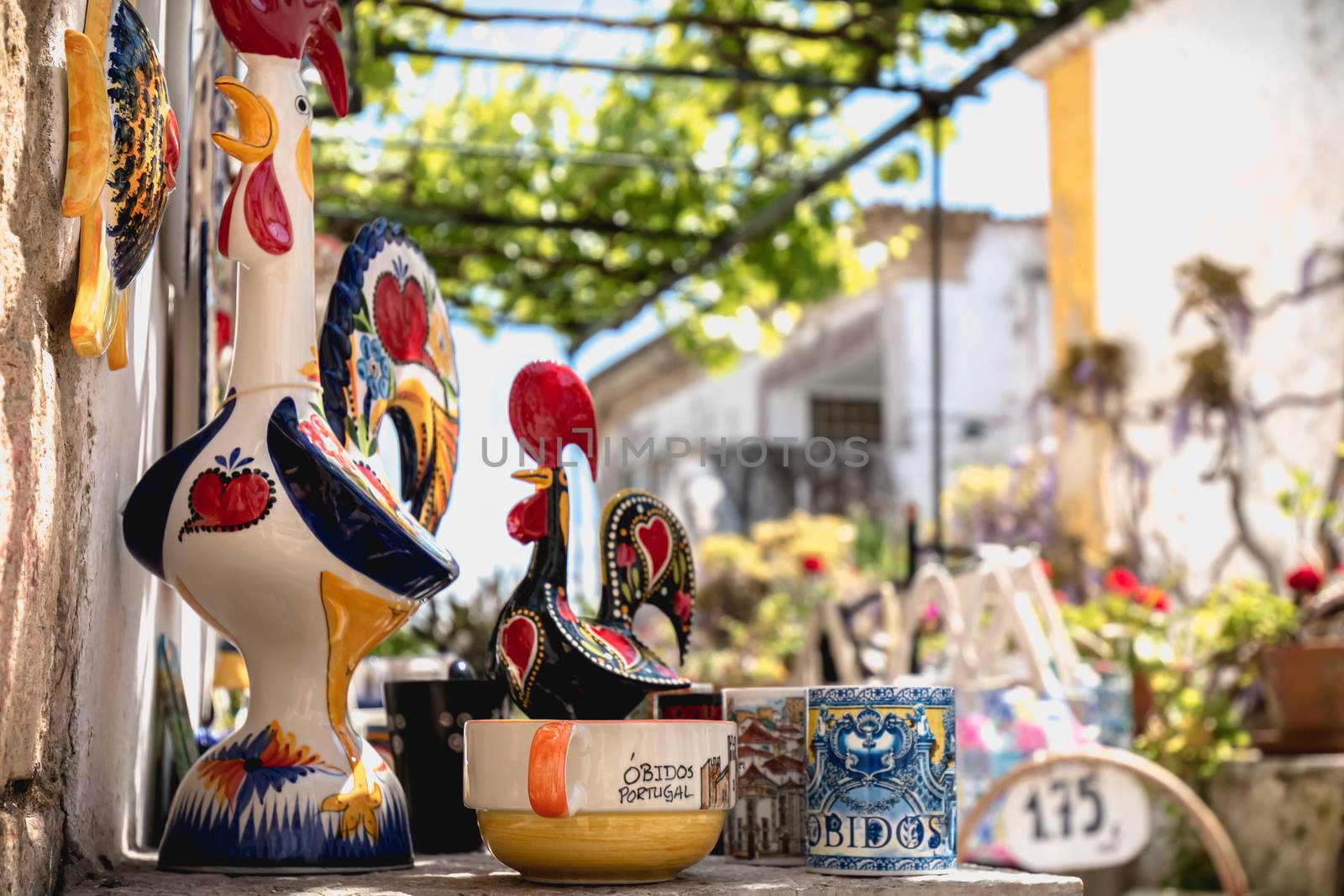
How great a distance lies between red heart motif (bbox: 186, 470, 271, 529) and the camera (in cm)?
89

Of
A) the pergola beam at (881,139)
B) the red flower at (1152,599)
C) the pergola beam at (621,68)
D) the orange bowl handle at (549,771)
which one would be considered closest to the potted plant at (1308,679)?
the red flower at (1152,599)

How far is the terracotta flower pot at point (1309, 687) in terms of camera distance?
3656 millimetres

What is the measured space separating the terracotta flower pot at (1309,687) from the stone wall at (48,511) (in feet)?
11.1

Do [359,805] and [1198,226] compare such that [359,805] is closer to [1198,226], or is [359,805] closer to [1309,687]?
[1309,687]

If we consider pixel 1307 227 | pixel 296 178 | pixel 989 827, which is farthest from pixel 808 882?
pixel 1307 227

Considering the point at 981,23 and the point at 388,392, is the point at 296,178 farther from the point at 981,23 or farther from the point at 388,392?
the point at 981,23

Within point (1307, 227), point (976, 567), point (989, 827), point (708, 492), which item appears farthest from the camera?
point (708, 492)

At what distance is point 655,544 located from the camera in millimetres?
1070

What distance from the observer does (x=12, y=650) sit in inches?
26.7

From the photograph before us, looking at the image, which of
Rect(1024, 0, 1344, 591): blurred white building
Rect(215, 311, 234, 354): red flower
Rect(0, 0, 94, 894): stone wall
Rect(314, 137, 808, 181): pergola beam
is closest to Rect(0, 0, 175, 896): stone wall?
Rect(0, 0, 94, 894): stone wall

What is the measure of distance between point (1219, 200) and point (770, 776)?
5494 millimetres

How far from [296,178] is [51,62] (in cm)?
24

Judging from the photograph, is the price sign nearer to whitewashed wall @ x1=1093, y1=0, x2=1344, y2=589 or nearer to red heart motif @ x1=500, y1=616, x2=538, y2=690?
red heart motif @ x1=500, y1=616, x2=538, y2=690

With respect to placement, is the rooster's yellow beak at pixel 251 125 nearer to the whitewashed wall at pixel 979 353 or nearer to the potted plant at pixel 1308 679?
the potted plant at pixel 1308 679
